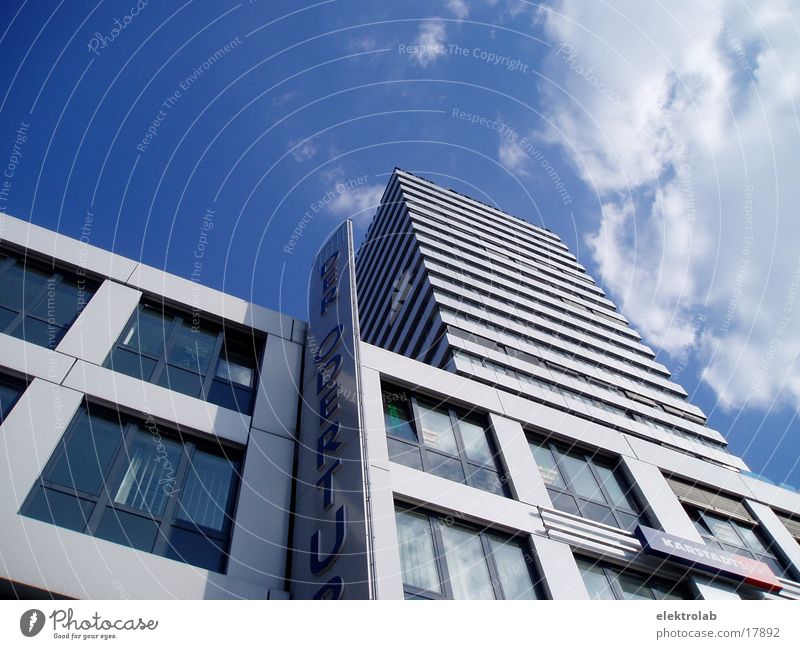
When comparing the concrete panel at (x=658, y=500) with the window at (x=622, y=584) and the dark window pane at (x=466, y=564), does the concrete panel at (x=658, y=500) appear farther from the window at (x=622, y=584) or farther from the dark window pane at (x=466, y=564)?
the dark window pane at (x=466, y=564)

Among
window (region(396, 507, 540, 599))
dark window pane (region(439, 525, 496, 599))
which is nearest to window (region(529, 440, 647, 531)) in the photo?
window (region(396, 507, 540, 599))

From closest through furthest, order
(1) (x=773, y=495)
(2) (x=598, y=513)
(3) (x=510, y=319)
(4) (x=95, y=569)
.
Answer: (4) (x=95, y=569) → (2) (x=598, y=513) → (1) (x=773, y=495) → (3) (x=510, y=319)

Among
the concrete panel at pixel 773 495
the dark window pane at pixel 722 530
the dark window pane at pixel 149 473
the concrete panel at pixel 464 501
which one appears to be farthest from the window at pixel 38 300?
the concrete panel at pixel 773 495

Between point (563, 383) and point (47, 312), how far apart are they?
32.5 metres

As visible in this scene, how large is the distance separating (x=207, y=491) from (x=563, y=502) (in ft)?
24.7

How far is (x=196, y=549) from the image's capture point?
29.6ft

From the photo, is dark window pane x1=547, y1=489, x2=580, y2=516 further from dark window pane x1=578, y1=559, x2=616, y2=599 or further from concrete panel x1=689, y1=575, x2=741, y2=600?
concrete panel x1=689, y1=575, x2=741, y2=600

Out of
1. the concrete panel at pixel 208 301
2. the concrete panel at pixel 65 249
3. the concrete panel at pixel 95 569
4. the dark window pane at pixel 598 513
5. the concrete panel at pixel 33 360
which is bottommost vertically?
the concrete panel at pixel 95 569

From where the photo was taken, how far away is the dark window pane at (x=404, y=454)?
37.5 feet

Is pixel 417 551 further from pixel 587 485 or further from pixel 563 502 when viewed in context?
pixel 587 485

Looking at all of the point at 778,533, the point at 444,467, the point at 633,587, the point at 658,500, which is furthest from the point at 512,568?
the point at 778,533

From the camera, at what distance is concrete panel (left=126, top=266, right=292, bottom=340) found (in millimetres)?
13010

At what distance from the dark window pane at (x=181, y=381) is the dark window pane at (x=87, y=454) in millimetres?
1386

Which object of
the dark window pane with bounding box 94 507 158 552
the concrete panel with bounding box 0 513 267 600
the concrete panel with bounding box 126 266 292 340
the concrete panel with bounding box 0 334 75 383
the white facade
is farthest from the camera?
the concrete panel with bounding box 126 266 292 340
